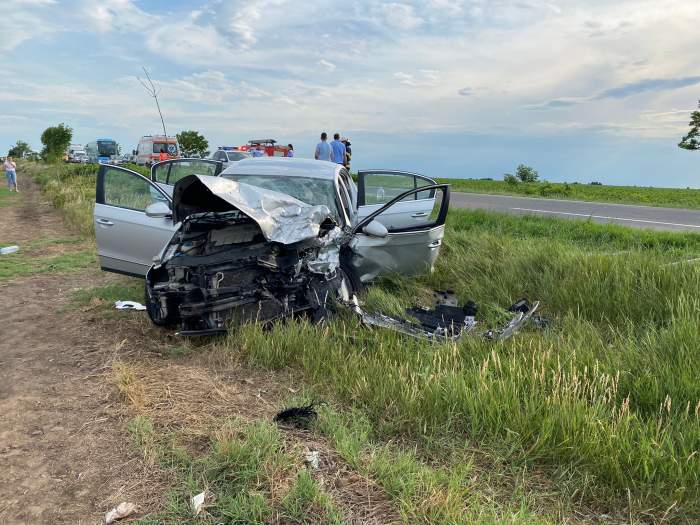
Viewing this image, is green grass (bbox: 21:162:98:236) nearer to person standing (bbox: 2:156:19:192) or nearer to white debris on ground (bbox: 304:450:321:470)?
person standing (bbox: 2:156:19:192)

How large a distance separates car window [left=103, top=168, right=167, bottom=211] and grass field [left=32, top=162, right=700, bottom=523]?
2274 millimetres

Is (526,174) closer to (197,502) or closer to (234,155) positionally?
(234,155)

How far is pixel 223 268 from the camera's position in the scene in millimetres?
4242

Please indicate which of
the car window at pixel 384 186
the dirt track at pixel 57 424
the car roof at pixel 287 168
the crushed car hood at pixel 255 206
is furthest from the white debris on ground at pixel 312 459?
the car window at pixel 384 186

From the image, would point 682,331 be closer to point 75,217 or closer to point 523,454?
point 523,454

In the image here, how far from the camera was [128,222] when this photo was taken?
582cm

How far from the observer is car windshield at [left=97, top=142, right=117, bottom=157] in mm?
54594

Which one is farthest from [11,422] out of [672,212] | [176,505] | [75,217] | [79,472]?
[672,212]

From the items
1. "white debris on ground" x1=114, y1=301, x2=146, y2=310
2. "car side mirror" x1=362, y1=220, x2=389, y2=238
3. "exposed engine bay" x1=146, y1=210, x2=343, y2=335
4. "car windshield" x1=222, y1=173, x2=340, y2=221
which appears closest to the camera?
"exposed engine bay" x1=146, y1=210, x2=343, y2=335

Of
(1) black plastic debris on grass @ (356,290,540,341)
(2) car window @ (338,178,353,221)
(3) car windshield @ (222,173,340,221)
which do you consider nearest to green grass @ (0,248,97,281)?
(3) car windshield @ (222,173,340,221)

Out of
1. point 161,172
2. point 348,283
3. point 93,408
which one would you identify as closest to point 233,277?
point 348,283

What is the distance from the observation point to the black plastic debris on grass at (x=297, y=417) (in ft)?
10.5

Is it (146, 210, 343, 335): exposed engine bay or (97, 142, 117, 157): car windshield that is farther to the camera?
(97, 142, 117, 157): car windshield

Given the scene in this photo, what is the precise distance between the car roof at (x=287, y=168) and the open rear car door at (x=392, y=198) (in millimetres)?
421
